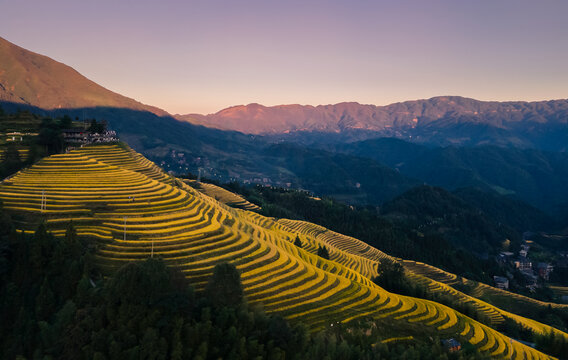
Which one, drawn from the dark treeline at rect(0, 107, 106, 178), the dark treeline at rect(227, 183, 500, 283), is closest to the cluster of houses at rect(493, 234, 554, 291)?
the dark treeline at rect(227, 183, 500, 283)

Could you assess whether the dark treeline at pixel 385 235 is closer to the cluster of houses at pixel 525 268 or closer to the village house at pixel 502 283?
the village house at pixel 502 283

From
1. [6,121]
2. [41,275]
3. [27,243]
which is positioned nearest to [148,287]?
[41,275]

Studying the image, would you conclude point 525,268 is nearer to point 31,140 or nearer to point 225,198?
point 225,198

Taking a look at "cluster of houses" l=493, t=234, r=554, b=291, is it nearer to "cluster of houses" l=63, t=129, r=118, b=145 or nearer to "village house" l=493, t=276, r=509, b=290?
"village house" l=493, t=276, r=509, b=290

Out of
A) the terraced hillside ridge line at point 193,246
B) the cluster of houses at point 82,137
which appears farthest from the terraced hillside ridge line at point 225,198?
the terraced hillside ridge line at point 193,246

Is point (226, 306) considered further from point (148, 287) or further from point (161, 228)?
point (161, 228)

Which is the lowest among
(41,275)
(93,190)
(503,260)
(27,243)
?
(503,260)
